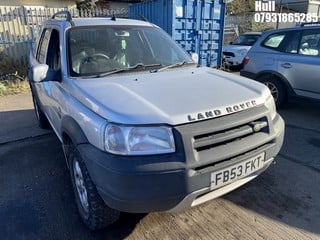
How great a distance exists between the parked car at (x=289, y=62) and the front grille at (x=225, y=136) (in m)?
3.33

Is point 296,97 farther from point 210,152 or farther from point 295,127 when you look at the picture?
point 210,152

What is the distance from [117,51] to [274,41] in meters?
3.92

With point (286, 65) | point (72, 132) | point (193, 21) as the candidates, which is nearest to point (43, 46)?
point (72, 132)

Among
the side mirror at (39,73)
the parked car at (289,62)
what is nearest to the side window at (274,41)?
the parked car at (289,62)

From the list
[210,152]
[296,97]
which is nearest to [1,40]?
[296,97]

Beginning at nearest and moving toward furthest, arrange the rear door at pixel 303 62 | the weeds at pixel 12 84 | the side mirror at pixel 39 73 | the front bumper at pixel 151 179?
the front bumper at pixel 151 179
the side mirror at pixel 39 73
the rear door at pixel 303 62
the weeds at pixel 12 84

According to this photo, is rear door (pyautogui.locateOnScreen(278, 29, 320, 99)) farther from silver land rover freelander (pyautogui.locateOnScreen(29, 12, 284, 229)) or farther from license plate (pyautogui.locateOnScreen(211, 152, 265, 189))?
license plate (pyautogui.locateOnScreen(211, 152, 265, 189))

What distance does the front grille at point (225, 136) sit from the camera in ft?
6.13

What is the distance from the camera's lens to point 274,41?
18.5ft

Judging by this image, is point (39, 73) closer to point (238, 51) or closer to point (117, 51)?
point (117, 51)

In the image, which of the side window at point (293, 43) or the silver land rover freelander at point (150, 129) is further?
the side window at point (293, 43)

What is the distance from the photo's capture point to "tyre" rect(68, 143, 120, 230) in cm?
219

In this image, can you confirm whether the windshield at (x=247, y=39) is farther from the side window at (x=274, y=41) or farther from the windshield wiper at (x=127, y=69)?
the windshield wiper at (x=127, y=69)

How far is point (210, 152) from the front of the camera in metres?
1.94
